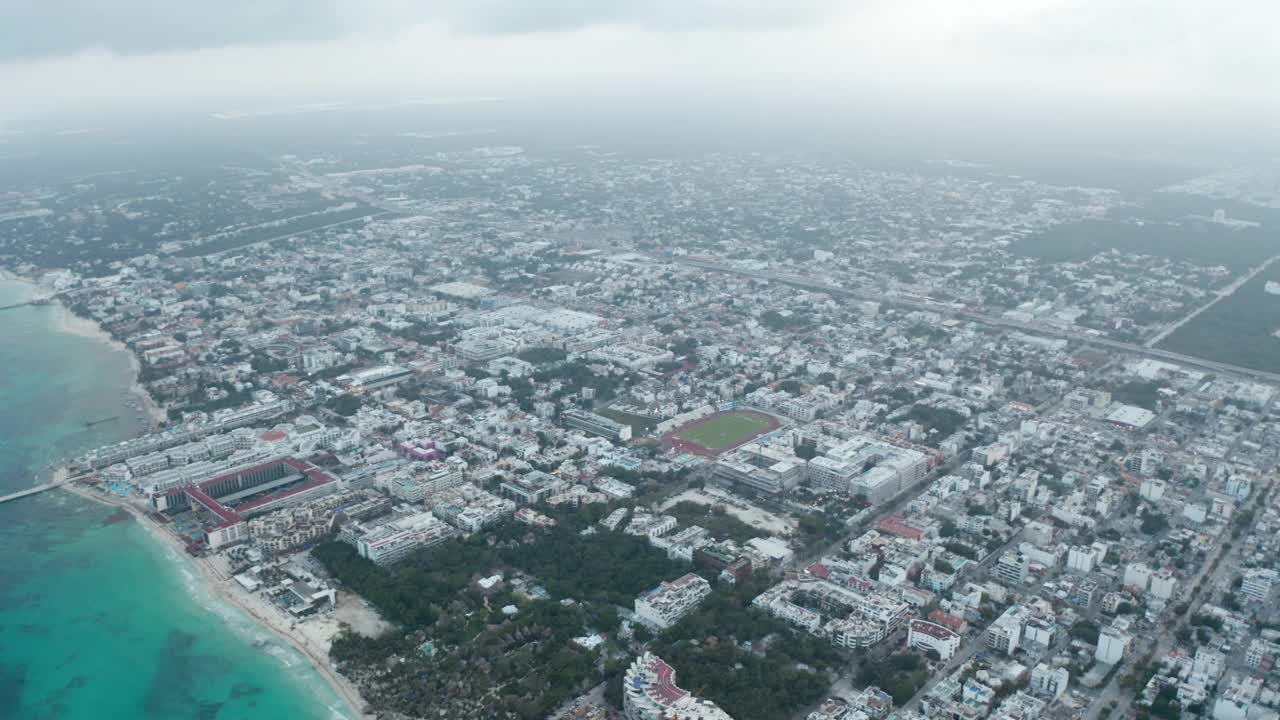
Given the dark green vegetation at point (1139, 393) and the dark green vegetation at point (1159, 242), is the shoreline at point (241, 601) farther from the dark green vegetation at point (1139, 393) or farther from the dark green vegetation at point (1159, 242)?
the dark green vegetation at point (1159, 242)

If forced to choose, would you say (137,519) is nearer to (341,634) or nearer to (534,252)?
(341,634)

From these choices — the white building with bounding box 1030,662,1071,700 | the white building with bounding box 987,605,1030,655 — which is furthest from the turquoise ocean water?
the white building with bounding box 1030,662,1071,700

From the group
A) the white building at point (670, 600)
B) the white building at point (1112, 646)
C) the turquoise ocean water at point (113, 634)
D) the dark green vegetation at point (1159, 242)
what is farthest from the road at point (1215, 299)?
the turquoise ocean water at point (113, 634)

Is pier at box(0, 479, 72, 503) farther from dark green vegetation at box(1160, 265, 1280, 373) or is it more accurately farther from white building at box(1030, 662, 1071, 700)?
dark green vegetation at box(1160, 265, 1280, 373)

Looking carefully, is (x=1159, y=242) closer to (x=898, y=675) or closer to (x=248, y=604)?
(x=898, y=675)

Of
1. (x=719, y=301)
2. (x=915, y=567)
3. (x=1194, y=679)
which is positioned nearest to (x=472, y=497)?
(x=915, y=567)
